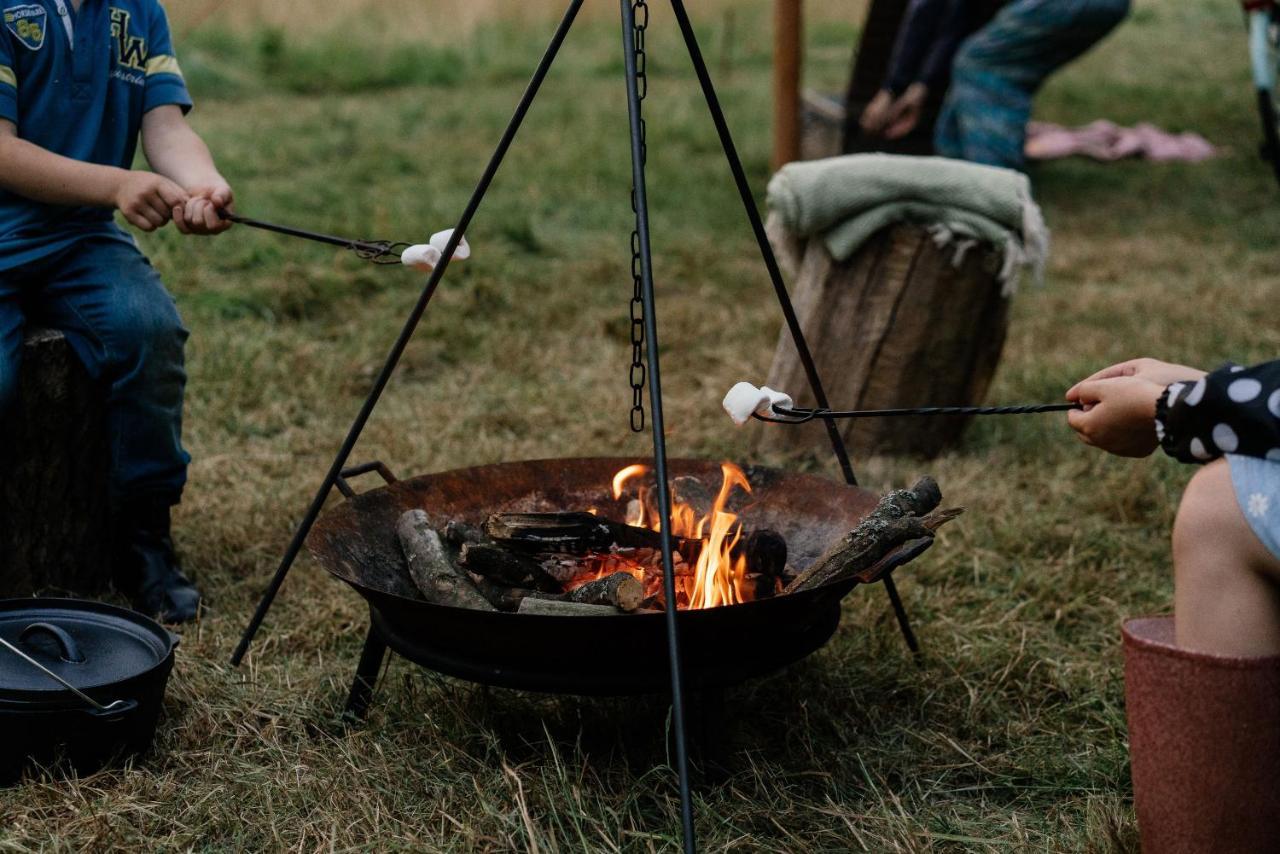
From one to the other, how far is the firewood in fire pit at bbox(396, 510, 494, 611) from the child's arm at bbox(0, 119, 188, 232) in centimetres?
A: 88

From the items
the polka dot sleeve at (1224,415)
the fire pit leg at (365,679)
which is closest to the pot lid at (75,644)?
the fire pit leg at (365,679)

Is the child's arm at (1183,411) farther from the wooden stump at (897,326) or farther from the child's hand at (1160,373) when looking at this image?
the wooden stump at (897,326)

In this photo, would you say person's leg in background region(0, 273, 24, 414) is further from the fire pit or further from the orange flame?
the orange flame

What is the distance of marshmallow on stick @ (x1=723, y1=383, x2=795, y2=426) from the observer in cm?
222

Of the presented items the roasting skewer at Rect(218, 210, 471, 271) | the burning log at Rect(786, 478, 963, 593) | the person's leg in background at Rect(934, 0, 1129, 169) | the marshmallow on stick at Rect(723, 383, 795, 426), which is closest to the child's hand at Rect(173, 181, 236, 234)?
the roasting skewer at Rect(218, 210, 471, 271)

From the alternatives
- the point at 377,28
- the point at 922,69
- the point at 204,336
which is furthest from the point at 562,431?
the point at 377,28

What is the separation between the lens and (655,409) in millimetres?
2107

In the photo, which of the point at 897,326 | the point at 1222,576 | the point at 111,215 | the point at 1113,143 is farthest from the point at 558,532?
the point at 1113,143

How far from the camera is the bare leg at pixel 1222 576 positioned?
1.75 m

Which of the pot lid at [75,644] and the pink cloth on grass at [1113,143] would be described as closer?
the pot lid at [75,644]

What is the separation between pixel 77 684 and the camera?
2.48m

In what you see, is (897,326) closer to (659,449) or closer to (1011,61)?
(659,449)

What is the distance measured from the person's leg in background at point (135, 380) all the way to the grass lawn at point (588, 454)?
0.19 metres

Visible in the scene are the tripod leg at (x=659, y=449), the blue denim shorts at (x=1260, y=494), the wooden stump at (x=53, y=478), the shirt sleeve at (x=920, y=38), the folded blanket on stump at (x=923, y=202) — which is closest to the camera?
the blue denim shorts at (x=1260, y=494)
